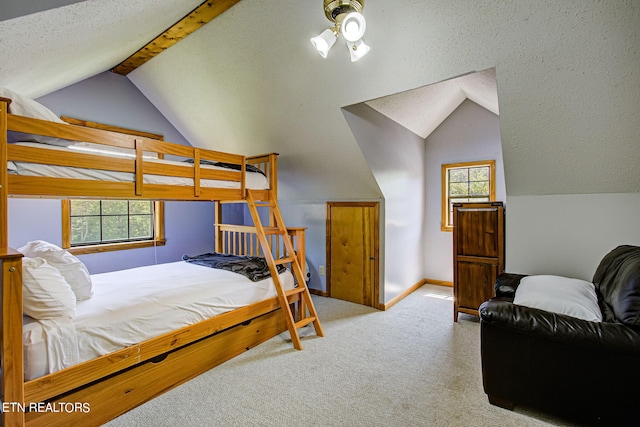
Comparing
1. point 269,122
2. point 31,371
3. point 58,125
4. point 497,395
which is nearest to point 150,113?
point 269,122

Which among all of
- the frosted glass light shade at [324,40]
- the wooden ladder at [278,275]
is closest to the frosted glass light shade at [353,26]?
the frosted glass light shade at [324,40]

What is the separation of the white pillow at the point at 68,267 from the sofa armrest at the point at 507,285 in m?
3.10

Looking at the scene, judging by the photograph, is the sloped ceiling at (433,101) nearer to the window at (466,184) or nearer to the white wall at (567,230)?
the window at (466,184)

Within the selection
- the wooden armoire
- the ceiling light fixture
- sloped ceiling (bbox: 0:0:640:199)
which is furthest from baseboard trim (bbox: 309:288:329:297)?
the ceiling light fixture

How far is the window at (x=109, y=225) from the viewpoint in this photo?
3.34m

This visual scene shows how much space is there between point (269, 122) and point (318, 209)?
4.81 ft

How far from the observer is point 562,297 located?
6.00ft

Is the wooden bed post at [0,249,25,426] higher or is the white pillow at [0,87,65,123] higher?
the white pillow at [0,87,65,123]

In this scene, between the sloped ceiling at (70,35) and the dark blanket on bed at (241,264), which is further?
the dark blanket on bed at (241,264)

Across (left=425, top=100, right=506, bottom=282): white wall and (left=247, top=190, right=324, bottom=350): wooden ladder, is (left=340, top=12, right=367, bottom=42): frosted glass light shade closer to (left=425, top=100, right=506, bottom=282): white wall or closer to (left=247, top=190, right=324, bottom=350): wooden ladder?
(left=247, top=190, right=324, bottom=350): wooden ladder

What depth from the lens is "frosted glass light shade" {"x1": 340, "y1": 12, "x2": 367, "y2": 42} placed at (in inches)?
56.5

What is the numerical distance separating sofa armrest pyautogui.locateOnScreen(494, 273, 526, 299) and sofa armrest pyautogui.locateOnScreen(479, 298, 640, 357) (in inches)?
25.6

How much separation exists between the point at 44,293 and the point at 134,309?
19.2 inches

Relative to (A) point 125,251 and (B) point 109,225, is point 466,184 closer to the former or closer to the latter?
(A) point 125,251
